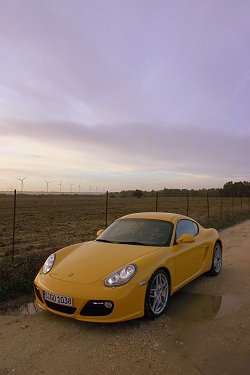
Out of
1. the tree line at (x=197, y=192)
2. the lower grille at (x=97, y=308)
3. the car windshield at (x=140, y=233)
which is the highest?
the tree line at (x=197, y=192)

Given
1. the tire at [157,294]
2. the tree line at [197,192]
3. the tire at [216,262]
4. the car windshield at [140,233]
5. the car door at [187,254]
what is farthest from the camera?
the tree line at [197,192]

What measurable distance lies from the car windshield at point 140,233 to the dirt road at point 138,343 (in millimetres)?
942

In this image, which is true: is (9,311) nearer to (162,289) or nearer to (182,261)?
(162,289)

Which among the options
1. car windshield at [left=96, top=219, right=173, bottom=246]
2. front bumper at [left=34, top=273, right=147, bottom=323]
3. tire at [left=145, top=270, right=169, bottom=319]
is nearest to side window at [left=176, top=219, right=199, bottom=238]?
car windshield at [left=96, top=219, right=173, bottom=246]

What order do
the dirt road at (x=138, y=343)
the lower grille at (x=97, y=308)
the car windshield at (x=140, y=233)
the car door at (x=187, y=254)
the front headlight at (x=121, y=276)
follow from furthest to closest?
the car windshield at (x=140, y=233) < the car door at (x=187, y=254) < the front headlight at (x=121, y=276) < the lower grille at (x=97, y=308) < the dirt road at (x=138, y=343)

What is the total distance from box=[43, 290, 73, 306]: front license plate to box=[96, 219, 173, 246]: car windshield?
4.47 feet

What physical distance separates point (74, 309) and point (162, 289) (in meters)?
1.20

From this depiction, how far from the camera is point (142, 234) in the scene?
4629 millimetres

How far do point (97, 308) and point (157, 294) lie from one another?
0.86 metres

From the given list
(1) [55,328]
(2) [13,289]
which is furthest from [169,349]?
(2) [13,289]

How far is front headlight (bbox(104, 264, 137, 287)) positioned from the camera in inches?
133

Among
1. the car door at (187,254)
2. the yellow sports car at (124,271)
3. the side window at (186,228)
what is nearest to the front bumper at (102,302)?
the yellow sports car at (124,271)

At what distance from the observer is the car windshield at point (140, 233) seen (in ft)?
14.5

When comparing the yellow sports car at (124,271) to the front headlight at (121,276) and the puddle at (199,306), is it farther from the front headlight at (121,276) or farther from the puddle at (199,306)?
the puddle at (199,306)
